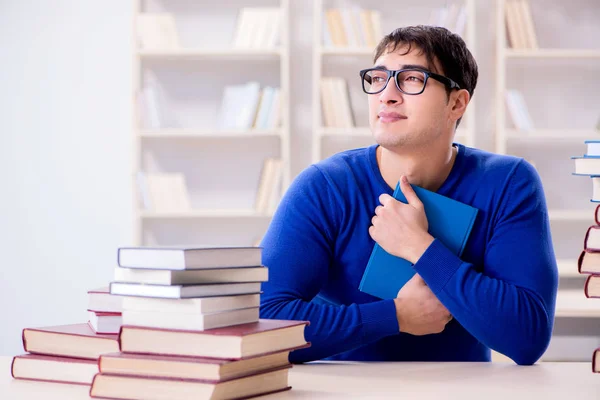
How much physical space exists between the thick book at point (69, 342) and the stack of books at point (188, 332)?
0.32 feet

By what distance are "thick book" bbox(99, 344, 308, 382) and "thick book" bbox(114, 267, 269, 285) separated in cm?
10

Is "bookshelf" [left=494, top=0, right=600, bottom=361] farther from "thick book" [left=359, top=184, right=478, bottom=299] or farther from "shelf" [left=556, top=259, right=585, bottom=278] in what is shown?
"thick book" [left=359, top=184, right=478, bottom=299]

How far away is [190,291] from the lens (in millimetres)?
1041

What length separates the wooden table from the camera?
3.71ft

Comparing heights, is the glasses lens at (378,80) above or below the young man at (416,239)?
above

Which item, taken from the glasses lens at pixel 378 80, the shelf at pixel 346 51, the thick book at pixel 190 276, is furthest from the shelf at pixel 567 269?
the thick book at pixel 190 276

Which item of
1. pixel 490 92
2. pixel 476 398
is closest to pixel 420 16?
pixel 490 92

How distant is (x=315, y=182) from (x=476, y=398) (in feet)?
2.47

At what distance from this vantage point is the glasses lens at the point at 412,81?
5.68ft

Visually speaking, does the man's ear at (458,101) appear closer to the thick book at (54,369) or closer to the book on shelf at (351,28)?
the thick book at (54,369)

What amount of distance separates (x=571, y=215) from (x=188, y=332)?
10.4ft

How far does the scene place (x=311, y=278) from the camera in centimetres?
164

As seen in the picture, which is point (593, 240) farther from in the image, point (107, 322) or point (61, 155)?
point (61, 155)

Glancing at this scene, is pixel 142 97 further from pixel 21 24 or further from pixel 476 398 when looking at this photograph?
pixel 476 398
